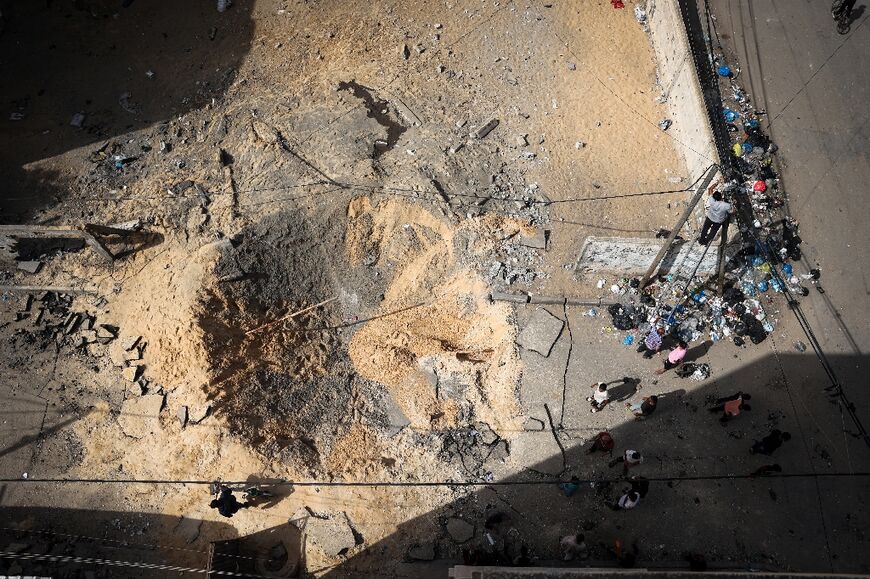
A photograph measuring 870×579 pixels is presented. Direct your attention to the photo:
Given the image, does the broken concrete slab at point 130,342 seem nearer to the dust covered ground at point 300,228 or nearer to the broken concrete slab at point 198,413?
the dust covered ground at point 300,228

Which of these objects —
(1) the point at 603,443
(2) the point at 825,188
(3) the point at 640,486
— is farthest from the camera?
(2) the point at 825,188

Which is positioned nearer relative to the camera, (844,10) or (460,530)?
(460,530)

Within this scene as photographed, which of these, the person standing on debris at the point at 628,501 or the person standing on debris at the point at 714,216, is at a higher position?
the person standing on debris at the point at 714,216

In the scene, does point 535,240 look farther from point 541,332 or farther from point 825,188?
point 825,188

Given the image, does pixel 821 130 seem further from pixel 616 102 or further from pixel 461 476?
pixel 461 476

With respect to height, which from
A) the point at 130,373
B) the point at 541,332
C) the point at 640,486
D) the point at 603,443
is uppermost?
the point at 130,373

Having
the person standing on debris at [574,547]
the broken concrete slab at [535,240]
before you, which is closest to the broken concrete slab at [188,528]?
the person standing on debris at [574,547]

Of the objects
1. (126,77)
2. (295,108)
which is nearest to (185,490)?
(295,108)

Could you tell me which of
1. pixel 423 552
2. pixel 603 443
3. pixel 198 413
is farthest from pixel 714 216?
pixel 198 413
